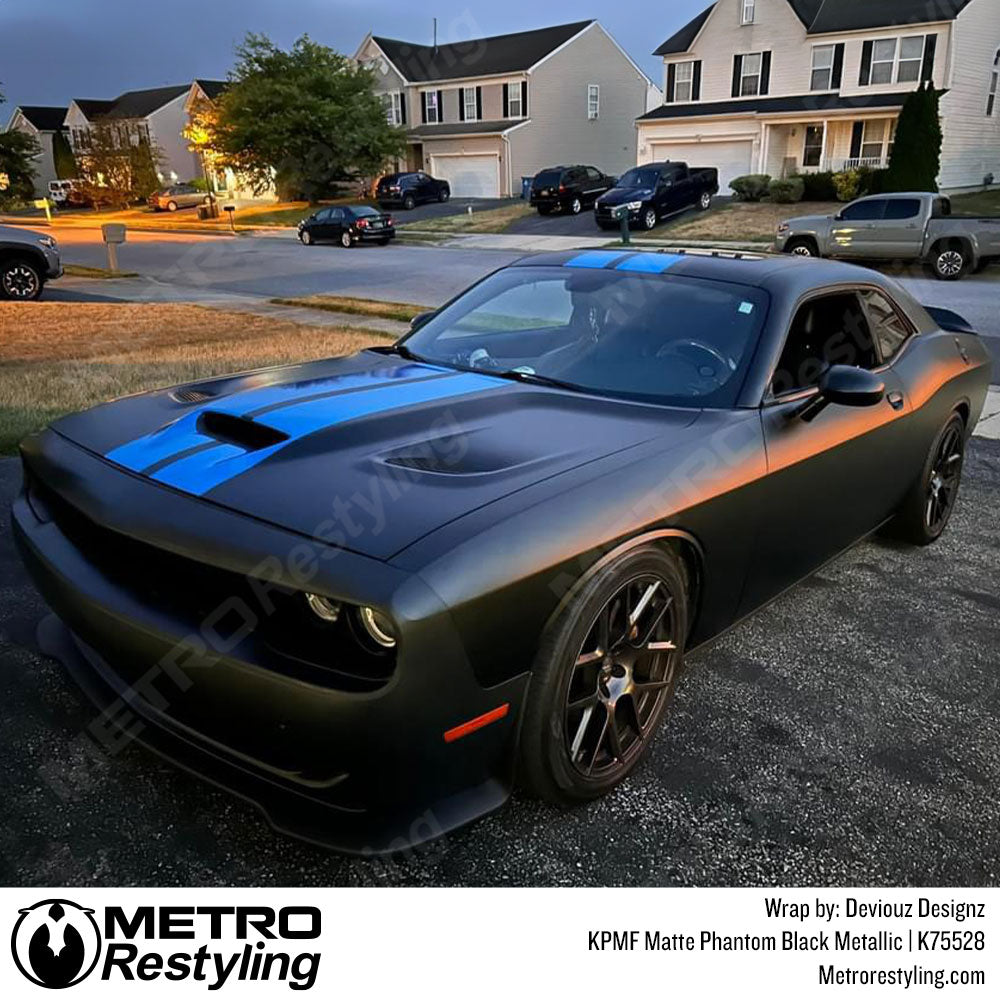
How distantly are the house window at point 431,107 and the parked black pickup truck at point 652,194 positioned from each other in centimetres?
2173

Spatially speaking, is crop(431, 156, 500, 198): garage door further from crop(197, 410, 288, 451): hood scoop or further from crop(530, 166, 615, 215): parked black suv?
crop(197, 410, 288, 451): hood scoop

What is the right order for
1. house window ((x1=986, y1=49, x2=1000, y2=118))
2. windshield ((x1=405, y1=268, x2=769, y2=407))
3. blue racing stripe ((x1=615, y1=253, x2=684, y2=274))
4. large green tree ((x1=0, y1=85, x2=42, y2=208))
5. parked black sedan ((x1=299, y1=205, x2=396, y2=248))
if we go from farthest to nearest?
large green tree ((x1=0, y1=85, x2=42, y2=208)) → house window ((x1=986, y1=49, x2=1000, y2=118)) → parked black sedan ((x1=299, y1=205, x2=396, y2=248)) → blue racing stripe ((x1=615, y1=253, x2=684, y2=274)) → windshield ((x1=405, y1=268, x2=769, y2=407))

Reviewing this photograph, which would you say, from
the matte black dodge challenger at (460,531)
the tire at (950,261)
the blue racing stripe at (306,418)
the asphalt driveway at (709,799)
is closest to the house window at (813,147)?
the tire at (950,261)

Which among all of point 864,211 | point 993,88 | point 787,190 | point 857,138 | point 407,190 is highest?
point 993,88

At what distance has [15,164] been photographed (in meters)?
52.2

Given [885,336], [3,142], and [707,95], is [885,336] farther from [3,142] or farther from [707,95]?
[3,142]

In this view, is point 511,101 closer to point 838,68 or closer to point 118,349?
point 838,68

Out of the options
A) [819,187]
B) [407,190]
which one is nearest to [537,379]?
[819,187]

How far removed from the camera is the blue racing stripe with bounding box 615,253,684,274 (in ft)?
11.9

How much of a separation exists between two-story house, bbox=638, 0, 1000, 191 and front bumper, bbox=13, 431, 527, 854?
3144 cm

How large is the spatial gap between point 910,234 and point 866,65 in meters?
17.7

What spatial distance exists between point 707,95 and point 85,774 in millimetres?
36974

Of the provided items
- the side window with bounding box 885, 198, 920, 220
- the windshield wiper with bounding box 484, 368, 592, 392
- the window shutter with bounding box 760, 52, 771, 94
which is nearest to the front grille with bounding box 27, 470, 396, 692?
the windshield wiper with bounding box 484, 368, 592, 392
